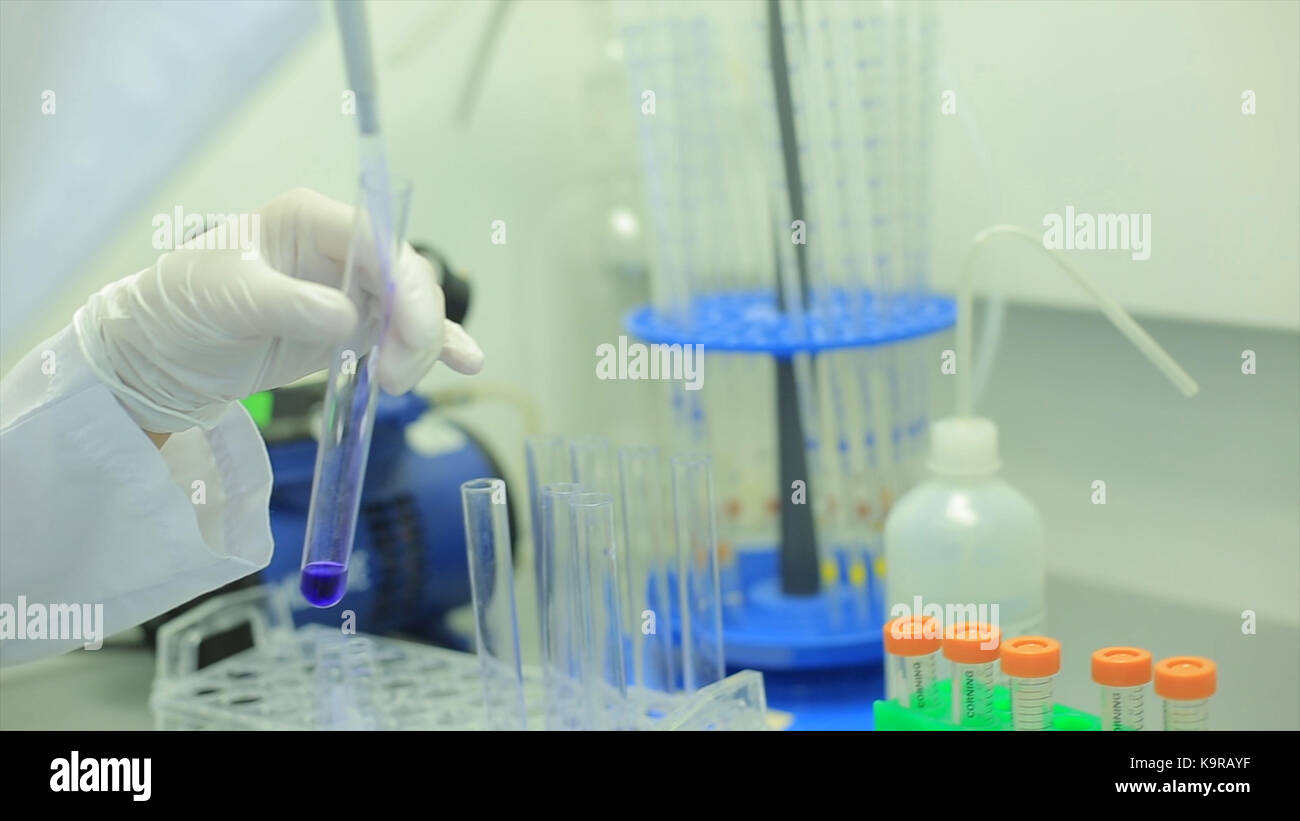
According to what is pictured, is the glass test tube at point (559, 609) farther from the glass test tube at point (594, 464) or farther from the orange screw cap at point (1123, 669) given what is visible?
the orange screw cap at point (1123, 669)

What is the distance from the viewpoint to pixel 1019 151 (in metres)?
1.54

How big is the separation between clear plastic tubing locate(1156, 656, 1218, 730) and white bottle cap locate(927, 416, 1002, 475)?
295mm

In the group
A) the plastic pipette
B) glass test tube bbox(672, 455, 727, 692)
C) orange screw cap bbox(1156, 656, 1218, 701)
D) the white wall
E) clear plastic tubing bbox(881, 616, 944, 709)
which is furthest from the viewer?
the white wall

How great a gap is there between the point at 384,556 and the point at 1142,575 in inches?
34.9

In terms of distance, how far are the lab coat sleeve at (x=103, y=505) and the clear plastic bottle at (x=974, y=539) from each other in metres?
0.60

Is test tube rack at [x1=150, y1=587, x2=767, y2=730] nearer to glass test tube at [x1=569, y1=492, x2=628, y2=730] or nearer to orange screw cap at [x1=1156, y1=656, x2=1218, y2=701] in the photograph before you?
glass test tube at [x1=569, y1=492, x2=628, y2=730]

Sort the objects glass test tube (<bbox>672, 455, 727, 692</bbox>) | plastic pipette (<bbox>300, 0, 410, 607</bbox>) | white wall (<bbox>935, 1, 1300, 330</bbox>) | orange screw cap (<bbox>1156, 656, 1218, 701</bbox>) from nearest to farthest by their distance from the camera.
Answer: plastic pipette (<bbox>300, 0, 410, 607</bbox>)
orange screw cap (<bbox>1156, 656, 1218, 701</bbox>)
glass test tube (<bbox>672, 455, 727, 692</bbox>)
white wall (<bbox>935, 1, 1300, 330</bbox>)

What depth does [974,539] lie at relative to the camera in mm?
1242

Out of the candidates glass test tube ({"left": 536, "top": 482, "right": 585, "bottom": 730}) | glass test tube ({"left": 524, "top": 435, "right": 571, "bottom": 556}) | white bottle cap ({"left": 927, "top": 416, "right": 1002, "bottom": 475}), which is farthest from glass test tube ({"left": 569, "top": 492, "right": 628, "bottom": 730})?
white bottle cap ({"left": 927, "top": 416, "right": 1002, "bottom": 475})

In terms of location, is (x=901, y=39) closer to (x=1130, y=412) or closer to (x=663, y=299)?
(x=663, y=299)

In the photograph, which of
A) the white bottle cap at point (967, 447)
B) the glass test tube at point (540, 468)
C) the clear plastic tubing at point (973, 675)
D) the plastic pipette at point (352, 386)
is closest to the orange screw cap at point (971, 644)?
the clear plastic tubing at point (973, 675)

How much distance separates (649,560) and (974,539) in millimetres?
312

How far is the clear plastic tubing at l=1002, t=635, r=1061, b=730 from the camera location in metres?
1.00

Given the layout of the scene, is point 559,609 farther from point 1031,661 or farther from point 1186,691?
point 1186,691
